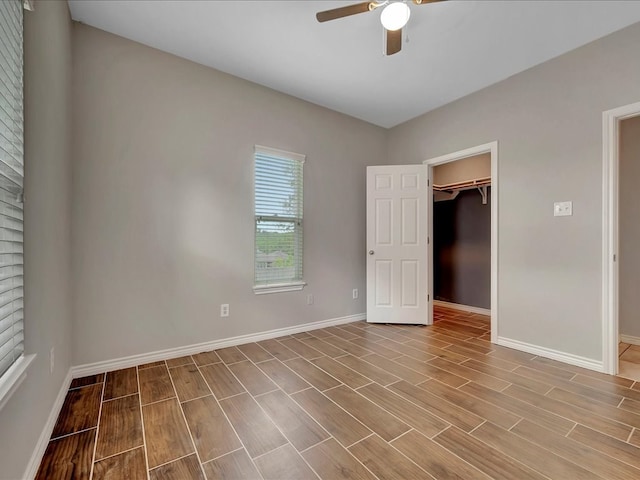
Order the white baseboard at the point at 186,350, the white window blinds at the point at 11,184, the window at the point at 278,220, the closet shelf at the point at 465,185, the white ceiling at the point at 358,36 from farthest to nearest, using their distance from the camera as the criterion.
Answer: the closet shelf at the point at 465,185 < the window at the point at 278,220 < the white baseboard at the point at 186,350 < the white ceiling at the point at 358,36 < the white window blinds at the point at 11,184

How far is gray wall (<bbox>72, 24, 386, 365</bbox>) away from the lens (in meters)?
2.32

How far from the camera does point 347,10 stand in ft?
6.15

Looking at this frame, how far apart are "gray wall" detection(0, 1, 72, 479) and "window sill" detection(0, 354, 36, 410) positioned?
0.06 metres

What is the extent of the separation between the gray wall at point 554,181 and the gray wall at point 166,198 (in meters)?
2.06

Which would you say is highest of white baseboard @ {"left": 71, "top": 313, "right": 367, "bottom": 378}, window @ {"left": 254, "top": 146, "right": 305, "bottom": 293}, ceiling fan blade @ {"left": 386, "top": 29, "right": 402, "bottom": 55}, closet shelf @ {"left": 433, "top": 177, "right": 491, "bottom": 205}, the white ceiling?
the white ceiling

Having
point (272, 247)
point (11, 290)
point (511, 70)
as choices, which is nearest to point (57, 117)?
point (11, 290)

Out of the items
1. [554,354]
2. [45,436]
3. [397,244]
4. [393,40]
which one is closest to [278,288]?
[397,244]

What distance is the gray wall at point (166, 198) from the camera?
2316 millimetres

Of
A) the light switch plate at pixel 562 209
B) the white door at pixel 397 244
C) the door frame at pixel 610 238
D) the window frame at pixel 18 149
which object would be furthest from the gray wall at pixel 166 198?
the door frame at pixel 610 238

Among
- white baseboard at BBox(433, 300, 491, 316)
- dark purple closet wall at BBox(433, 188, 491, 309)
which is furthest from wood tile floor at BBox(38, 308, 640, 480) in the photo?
dark purple closet wall at BBox(433, 188, 491, 309)

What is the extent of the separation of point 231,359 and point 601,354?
3.11m

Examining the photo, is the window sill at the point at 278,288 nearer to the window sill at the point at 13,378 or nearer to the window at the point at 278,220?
the window at the point at 278,220

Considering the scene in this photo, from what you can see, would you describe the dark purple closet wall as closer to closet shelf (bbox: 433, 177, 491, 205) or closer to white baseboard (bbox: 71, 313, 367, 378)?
closet shelf (bbox: 433, 177, 491, 205)

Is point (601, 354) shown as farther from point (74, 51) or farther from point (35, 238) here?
point (74, 51)
